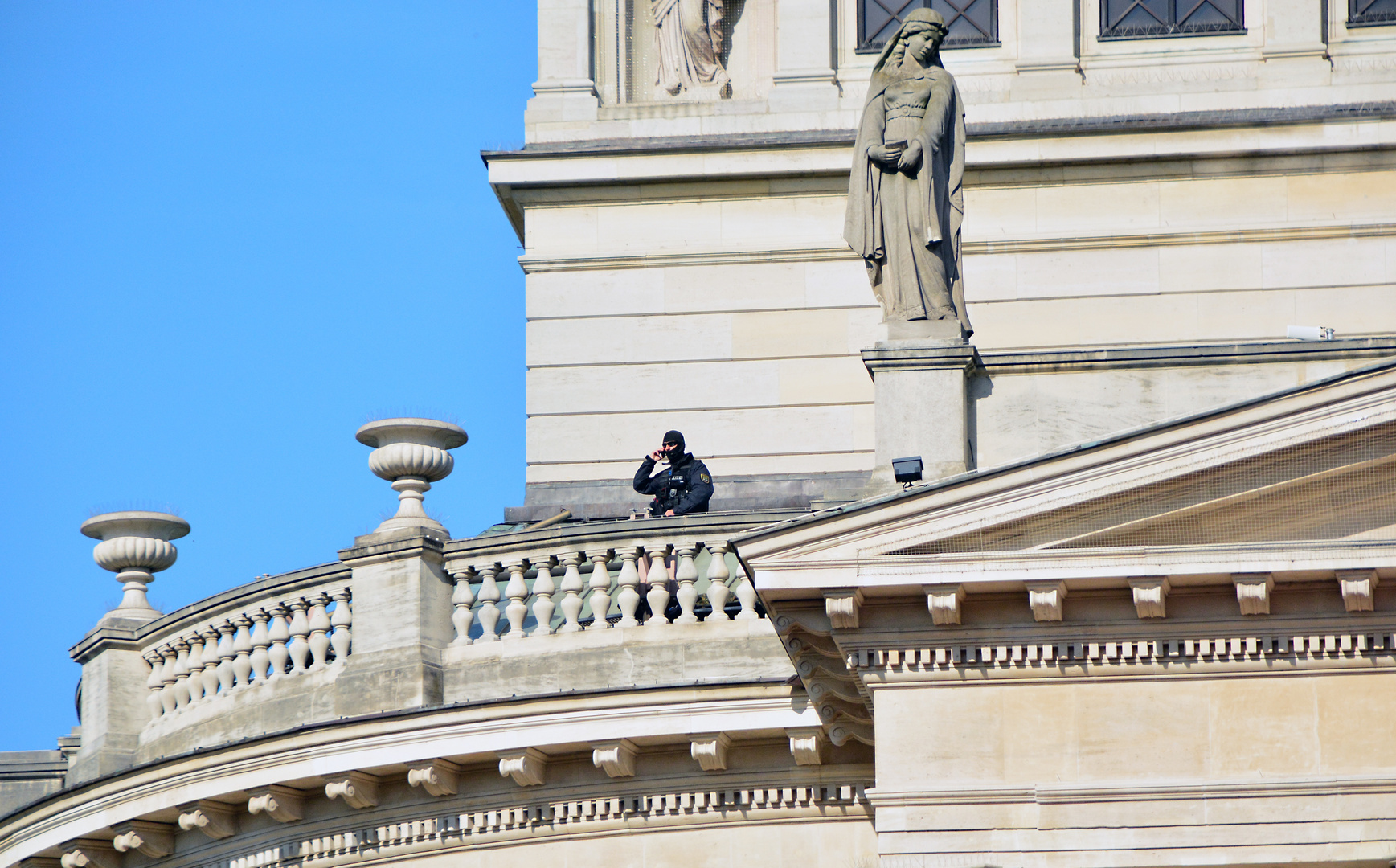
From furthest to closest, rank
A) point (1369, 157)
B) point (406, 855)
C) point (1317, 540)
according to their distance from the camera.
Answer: point (1369, 157)
point (406, 855)
point (1317, 540)

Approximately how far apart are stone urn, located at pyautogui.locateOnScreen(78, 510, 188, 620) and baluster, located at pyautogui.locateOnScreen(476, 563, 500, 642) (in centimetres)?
472

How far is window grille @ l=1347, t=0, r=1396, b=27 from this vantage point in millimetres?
33969

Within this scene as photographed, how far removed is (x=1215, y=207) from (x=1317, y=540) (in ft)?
51.3

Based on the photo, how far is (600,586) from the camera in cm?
2267

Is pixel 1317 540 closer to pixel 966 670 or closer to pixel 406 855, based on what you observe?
pixel 966 670

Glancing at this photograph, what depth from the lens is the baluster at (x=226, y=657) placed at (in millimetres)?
24219

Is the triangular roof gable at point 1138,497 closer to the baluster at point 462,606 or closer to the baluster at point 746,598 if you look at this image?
the baluster at point 746,598

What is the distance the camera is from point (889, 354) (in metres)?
21.3

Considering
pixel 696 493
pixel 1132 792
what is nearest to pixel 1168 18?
pixel 696 493

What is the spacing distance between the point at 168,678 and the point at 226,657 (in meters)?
1.08

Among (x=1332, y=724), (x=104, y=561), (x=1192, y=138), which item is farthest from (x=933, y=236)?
(x=1192, y=138)

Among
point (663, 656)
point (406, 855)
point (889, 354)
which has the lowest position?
point (406, 855)

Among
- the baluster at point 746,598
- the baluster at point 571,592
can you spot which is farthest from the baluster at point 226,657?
the baluster at point 746,598

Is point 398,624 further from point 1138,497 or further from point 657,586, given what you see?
point 1138,497
